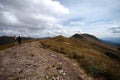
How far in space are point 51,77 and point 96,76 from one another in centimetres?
649

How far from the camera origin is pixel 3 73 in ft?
68.1

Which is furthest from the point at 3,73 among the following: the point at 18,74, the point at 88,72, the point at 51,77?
the point at 88,72

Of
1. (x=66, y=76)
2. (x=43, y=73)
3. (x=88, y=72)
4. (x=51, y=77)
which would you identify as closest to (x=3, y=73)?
(x=43, y=73)

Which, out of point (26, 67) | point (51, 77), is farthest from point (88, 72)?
point (26, 67)

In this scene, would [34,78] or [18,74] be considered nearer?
[34,78]

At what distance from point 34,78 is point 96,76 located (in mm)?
8698

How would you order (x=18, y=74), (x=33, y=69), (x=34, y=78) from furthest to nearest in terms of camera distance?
1. (x=33, y=69)
2. (x=18, y=74)
3. (x=34, y=78)

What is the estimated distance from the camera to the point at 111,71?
2041 cm

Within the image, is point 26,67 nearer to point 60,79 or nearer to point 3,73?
point 3,73

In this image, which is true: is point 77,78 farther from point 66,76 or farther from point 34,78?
point 34,78

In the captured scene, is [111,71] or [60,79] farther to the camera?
[111,71]

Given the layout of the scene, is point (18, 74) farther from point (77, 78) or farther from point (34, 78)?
point (77, 78)

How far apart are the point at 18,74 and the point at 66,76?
22.2 feet

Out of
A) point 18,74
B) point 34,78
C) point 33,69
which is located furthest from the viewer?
point 33,69
